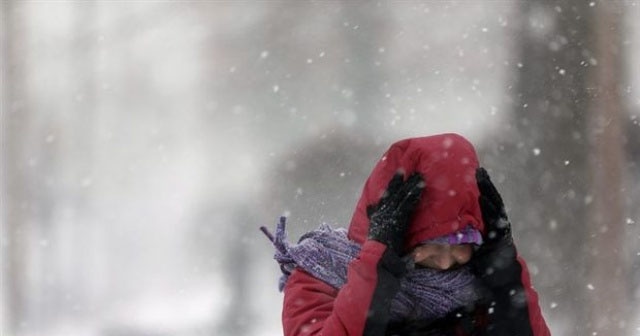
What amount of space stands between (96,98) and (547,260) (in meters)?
4.02

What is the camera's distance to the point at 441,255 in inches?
70.6

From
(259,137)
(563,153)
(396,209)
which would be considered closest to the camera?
(396,209)

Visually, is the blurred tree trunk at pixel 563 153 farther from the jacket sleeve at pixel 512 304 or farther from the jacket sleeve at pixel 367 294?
the jacket sleeve at pixel 367 294

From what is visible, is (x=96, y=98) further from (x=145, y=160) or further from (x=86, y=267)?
(x=86, y=267)

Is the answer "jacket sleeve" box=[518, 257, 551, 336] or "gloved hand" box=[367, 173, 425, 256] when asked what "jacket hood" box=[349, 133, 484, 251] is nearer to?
"gloved hand" box=[367, 173, 425, 256]

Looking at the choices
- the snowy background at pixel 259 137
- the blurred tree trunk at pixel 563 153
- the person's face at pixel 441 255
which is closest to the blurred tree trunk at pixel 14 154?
the snowy background at pixel 259 137

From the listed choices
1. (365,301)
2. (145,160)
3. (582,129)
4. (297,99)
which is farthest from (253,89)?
(365,301)

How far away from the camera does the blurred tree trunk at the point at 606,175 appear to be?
16.3 ft

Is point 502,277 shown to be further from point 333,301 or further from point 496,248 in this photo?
point 333,301

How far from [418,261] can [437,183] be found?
19cm

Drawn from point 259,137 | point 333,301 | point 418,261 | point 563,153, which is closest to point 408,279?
point 418,261

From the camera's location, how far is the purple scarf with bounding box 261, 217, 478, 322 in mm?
1807

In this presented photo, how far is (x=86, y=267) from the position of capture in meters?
7.55

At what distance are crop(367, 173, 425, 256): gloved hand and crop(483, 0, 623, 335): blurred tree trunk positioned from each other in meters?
3.50
